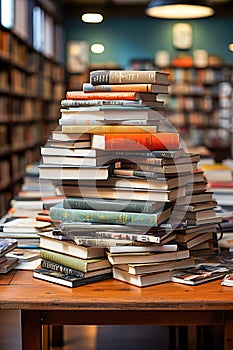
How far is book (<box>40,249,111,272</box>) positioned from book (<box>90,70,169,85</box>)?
519 millimetres

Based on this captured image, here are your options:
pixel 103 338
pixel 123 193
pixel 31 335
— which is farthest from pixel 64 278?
pixel 103 338

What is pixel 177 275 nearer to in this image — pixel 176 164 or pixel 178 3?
pixel 176 164

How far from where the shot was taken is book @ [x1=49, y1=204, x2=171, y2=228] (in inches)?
67.5

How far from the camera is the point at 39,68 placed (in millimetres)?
8672

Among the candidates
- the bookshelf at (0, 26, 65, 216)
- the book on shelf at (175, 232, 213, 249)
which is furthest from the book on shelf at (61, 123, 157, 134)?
the bookshelf at (0, 26, 65, 216)

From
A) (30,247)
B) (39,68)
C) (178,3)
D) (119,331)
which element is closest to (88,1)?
(39,68)

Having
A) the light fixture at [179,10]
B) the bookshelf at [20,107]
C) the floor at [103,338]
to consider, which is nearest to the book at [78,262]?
the floor at [103,338]

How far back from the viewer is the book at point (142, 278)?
1.69 metres

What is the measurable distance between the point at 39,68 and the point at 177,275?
23.8 feet

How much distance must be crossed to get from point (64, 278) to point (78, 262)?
0.06 m

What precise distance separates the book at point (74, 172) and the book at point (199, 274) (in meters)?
0.34

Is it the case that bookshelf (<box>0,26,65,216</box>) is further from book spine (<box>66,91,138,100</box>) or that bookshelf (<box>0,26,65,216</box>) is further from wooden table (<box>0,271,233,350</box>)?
wooden table (<box>0,271,233,350</box>)

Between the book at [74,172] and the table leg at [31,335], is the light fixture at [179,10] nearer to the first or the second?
the book at [74,172]

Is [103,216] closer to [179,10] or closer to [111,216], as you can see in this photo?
[111,216]
